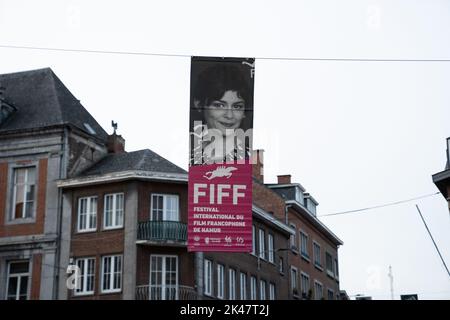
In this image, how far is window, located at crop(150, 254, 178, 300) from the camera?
38.0 meters

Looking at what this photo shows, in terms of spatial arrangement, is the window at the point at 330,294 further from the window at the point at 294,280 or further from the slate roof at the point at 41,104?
the slate roof at the point at 41,104

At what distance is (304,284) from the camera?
2186 inches

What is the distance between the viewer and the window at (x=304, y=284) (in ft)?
179

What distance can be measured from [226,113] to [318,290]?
1723 inches

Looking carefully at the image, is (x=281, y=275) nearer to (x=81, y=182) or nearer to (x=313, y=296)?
(x=313, y=296)

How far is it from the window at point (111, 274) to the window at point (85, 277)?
0.57 m

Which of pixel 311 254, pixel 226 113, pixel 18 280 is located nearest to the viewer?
pixel 226 113

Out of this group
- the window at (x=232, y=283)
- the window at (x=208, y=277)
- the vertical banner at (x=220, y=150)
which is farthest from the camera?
the window at (x=232, y=283)

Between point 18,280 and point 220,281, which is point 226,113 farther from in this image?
point 220,281

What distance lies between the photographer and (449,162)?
35.8 meters

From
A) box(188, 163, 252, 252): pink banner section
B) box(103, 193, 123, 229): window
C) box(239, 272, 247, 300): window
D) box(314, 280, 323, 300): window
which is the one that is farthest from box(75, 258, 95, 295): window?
box(314, 280, 323, 300): window

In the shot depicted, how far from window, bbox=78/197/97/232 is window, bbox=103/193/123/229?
0.58 metres

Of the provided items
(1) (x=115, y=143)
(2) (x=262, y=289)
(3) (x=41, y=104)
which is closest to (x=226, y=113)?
(1) (x=115, y=143)

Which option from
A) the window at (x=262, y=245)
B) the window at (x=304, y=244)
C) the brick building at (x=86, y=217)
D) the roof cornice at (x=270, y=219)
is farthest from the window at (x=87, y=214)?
the window at (x=304, y=244)
